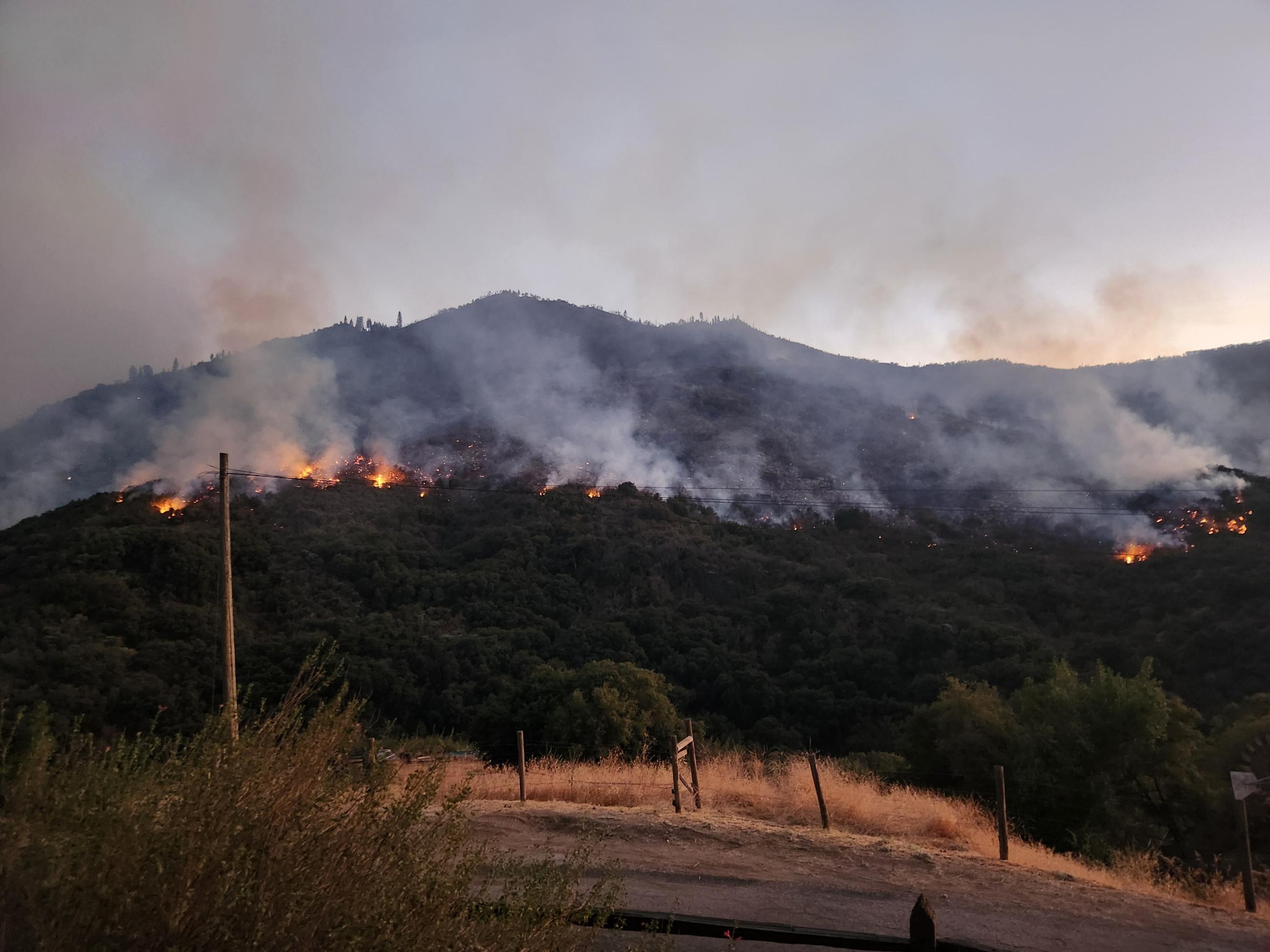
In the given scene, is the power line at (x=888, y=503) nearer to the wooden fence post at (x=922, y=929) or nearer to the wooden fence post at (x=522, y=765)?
the wooden fence post at (x=522, y=765)

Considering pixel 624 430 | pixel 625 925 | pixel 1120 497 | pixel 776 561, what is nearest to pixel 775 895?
pixel 625 925

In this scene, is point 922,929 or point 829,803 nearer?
point 922,929

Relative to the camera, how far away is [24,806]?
8.95 ft

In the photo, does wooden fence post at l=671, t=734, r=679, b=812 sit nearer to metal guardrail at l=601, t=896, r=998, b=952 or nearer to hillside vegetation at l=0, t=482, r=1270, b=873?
metal guardrail at l=601, t=896, r=998, b=952

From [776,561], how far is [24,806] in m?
62.6

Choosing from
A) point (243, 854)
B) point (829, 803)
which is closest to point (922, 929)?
point (243, 854)

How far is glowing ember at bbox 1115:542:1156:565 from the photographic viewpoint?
198 ft

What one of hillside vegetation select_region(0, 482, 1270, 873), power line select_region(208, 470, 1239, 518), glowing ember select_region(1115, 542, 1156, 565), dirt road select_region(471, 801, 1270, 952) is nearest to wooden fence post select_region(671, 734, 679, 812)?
dirt road select_region(471, 801, 1270, 952)

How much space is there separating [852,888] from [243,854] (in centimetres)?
904

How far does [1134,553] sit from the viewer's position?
64.0 metres

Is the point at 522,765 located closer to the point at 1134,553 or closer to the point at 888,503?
the point at 1134,553

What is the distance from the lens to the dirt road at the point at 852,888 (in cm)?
845

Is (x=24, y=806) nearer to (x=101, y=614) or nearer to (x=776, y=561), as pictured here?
(x=101, y=614)

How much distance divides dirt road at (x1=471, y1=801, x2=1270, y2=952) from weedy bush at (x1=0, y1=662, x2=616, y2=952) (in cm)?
379
